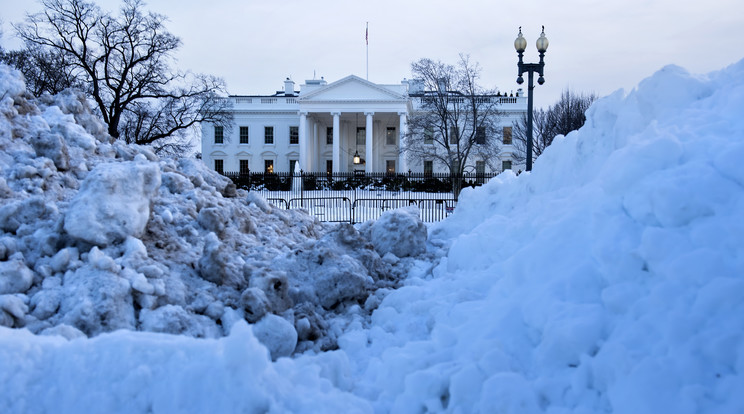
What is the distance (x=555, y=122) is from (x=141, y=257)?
38.4 m

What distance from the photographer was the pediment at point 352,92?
45406mm

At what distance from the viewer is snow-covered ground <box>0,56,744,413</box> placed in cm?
275

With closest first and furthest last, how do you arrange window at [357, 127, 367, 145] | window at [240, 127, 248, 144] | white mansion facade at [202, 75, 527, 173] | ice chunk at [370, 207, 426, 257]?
ice chunk at [370, 207, 426, 257], white mansion facade at [202, 75, 527, 173], window at [357, 127, 367, 145], window at [240, 127, 248, 144]

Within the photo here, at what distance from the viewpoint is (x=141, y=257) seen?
4.86m

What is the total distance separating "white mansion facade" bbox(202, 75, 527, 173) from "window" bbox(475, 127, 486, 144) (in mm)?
13352

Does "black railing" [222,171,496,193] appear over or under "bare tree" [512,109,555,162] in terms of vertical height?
under

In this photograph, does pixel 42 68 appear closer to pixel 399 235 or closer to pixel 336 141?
pixel 399 235

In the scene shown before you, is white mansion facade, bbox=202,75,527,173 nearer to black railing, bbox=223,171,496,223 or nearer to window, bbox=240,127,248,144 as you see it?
window, bbox=240,127,248,144

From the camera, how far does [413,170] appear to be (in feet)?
151

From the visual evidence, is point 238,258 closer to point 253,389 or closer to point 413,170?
point 253,389

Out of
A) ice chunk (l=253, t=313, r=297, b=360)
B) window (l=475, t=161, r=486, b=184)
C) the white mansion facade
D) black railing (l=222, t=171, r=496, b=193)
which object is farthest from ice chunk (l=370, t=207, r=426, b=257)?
the white mansion facade

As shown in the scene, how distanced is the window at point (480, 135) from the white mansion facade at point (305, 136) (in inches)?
526

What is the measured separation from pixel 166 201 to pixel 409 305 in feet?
11.7

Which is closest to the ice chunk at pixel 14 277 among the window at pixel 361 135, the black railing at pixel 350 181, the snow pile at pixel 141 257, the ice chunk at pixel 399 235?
the snow pile at pixel 141 257
